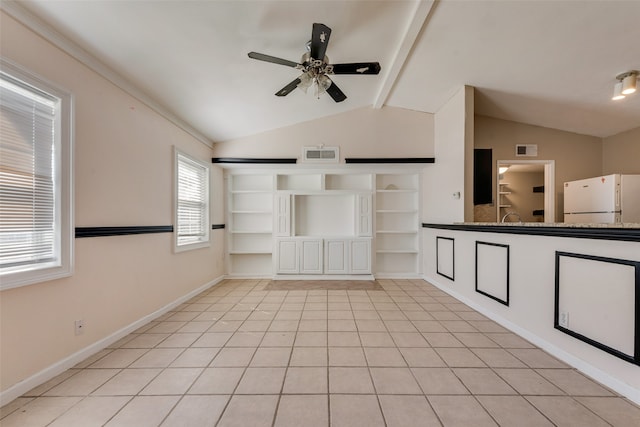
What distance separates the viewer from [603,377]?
1.68 m

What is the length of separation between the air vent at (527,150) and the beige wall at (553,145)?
57 mm

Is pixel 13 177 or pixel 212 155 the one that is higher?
pixel 212 155

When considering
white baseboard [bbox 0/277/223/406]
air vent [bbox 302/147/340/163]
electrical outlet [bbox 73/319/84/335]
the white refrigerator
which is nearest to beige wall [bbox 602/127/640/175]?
the white refrigerator

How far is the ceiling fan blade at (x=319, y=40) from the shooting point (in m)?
1.83

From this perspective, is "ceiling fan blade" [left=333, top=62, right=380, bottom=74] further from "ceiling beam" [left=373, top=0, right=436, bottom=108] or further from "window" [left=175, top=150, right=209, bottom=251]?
"window" [left=175, top=150, right=209, bottom=251]

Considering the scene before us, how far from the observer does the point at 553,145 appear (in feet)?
13.9

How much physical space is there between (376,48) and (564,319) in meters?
3.21

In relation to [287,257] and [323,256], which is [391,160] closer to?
[323,256]

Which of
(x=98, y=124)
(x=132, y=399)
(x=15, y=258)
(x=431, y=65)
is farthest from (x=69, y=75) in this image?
(x=431, y=65)

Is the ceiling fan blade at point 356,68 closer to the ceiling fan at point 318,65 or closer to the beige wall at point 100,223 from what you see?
the ceiling fan at point 318,65

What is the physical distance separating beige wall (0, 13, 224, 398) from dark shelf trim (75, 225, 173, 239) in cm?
4

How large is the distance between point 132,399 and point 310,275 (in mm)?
3081

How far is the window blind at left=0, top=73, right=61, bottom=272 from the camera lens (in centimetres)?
154

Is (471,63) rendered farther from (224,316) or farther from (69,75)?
(224,316)
